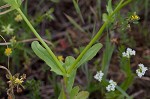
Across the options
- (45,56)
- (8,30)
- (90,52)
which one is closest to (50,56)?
(45,56)

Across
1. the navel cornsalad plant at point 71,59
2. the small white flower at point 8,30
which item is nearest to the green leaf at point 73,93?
the navel cornsalad plant at point 71,59

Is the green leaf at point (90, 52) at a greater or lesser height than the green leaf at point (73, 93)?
greater

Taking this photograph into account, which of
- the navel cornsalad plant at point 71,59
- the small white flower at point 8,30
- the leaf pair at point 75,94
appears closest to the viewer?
the navel cornsalad plant at point 71,59

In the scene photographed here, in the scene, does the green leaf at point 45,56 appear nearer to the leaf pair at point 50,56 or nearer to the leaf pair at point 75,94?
the leaf pair at point 50,56

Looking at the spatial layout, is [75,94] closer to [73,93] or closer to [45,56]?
[73,93]

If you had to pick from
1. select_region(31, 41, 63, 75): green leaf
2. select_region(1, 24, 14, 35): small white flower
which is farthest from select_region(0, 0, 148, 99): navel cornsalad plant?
select_region(1, 24, 14, 35): small white flower

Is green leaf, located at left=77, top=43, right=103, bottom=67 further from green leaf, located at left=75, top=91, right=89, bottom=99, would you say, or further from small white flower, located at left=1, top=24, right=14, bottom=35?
small white flower, located at left=1, top=24, right=14, bottom=35

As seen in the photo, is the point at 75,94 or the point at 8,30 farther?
→ the point at 8,30

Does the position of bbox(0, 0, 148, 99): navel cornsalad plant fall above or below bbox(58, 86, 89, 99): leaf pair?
above

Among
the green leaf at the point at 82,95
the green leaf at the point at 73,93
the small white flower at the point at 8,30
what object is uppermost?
the small white flower at the point at 8,30

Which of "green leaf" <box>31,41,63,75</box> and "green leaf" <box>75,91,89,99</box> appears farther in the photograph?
"green leaf" <box>75,91,89,99</box>

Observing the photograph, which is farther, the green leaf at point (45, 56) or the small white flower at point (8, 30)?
the small white flower at point (8, 30)

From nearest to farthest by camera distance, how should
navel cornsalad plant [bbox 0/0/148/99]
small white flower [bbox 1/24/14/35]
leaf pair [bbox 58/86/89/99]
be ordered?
1. navel cornsalad plant [bbox 0/0/148/99]
2. leaf pair [bbox 58/86/89/99]
3. small white flower [bbox 1/24/14/35]
